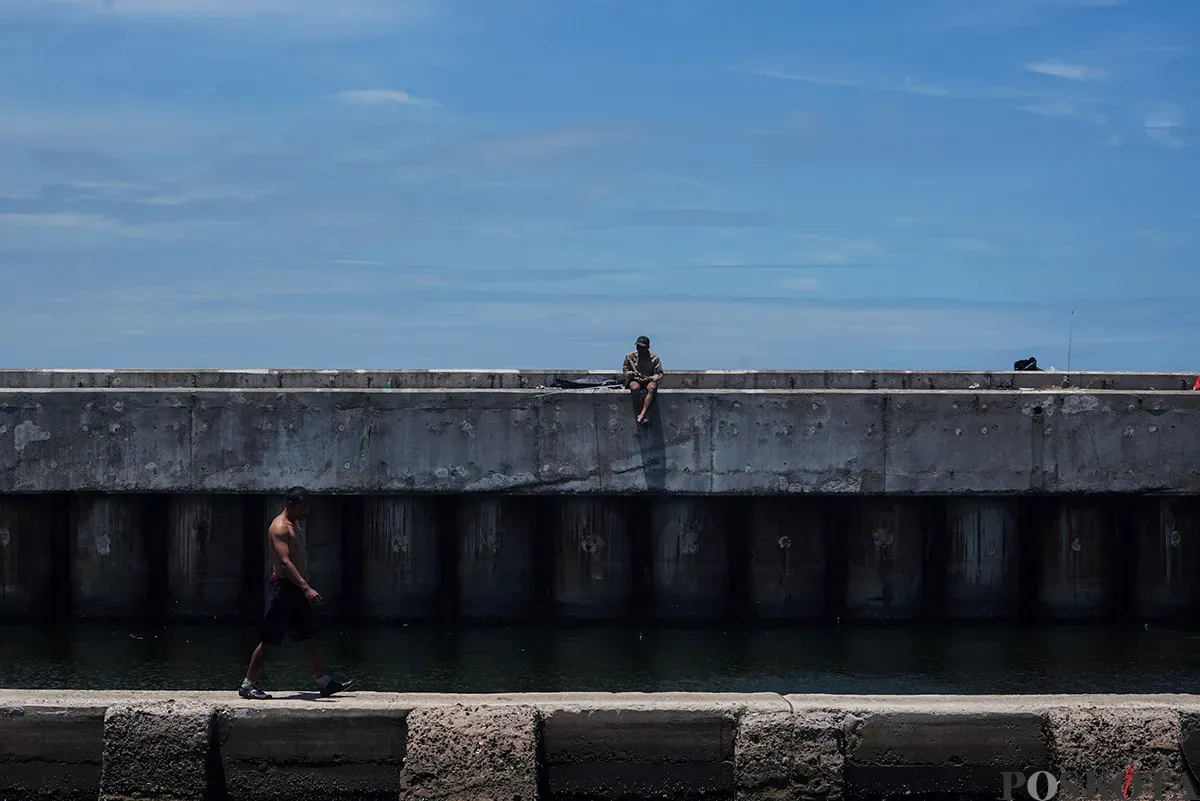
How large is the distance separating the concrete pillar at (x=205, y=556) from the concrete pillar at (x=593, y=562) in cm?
349

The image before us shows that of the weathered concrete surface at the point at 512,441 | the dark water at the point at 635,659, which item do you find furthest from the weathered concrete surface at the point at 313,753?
the weathered concrete surface at the point at 512,441

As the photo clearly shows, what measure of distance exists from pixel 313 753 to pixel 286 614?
1554 mm

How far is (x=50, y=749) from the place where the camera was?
26.5 ft

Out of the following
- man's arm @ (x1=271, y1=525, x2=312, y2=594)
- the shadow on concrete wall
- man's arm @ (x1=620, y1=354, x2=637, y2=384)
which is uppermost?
man's arm @ (x1=620, y1=354, x2=637, y2=384)

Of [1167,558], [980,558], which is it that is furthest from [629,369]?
[1167,558]

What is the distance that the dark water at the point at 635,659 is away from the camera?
40.5 ft

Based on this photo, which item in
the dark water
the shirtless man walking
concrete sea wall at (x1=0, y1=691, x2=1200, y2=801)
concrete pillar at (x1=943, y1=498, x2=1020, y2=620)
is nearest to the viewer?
concrete sea wall at (x1=0, y1=691, x2=1200, y2=801)

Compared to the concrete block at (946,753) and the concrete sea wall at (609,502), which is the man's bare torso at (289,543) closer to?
the concrete block at (946,753)

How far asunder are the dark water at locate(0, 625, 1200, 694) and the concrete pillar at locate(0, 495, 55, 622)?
28 cm

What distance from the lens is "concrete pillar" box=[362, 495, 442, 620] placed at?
565 inches

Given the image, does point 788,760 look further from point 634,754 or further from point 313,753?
point 313,753

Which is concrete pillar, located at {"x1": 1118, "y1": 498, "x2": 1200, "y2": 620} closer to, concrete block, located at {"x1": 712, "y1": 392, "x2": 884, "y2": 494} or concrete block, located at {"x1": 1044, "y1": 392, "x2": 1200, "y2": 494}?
concrete block, located at {"x1": 1044, "y1": 392, "x2": 1200, "y2": 494}

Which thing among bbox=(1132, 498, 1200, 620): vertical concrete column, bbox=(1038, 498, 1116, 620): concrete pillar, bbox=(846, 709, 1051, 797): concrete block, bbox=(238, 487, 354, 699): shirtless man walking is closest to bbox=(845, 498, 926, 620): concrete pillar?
bbox=(1038, 498, 1116, 620): concrete pillar

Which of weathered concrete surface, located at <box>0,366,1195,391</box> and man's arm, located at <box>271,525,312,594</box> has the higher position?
weathered concrete surface, located at <box>0,366,1195,391</box>
